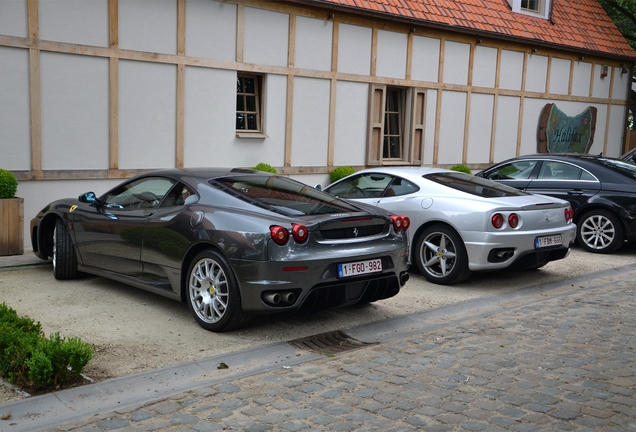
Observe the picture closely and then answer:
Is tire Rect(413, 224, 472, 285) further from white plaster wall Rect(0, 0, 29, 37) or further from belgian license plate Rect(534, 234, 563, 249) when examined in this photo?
white plaster wall Rect(0, 0, 29, 37)

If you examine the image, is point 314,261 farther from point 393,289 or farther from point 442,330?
point 442,330

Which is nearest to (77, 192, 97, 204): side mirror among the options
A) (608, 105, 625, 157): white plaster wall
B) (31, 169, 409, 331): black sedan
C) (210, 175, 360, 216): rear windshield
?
(31, 169, 409, 331): black sedan

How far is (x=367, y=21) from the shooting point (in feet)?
49.9

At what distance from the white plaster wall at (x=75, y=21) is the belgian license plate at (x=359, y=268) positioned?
6575 millimetres

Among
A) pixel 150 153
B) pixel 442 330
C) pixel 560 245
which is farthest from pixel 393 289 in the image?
pixel 150 153

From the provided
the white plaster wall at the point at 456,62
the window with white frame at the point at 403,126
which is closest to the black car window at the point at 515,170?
the window with white frame at the point at 403,126

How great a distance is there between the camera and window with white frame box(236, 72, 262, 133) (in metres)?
13.4

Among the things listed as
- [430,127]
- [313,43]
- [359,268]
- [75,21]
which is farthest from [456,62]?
[359,268]

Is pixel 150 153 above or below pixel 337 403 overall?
above

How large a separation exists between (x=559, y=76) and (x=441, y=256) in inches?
537

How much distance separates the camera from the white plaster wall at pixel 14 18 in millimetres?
9961

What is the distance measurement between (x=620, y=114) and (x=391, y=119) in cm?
1026

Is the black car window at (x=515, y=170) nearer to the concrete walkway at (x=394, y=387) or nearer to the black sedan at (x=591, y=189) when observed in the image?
the black sedan at (x=591, y=189)

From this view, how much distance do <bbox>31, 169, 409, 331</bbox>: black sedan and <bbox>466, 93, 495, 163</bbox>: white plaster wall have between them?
37.6ft
